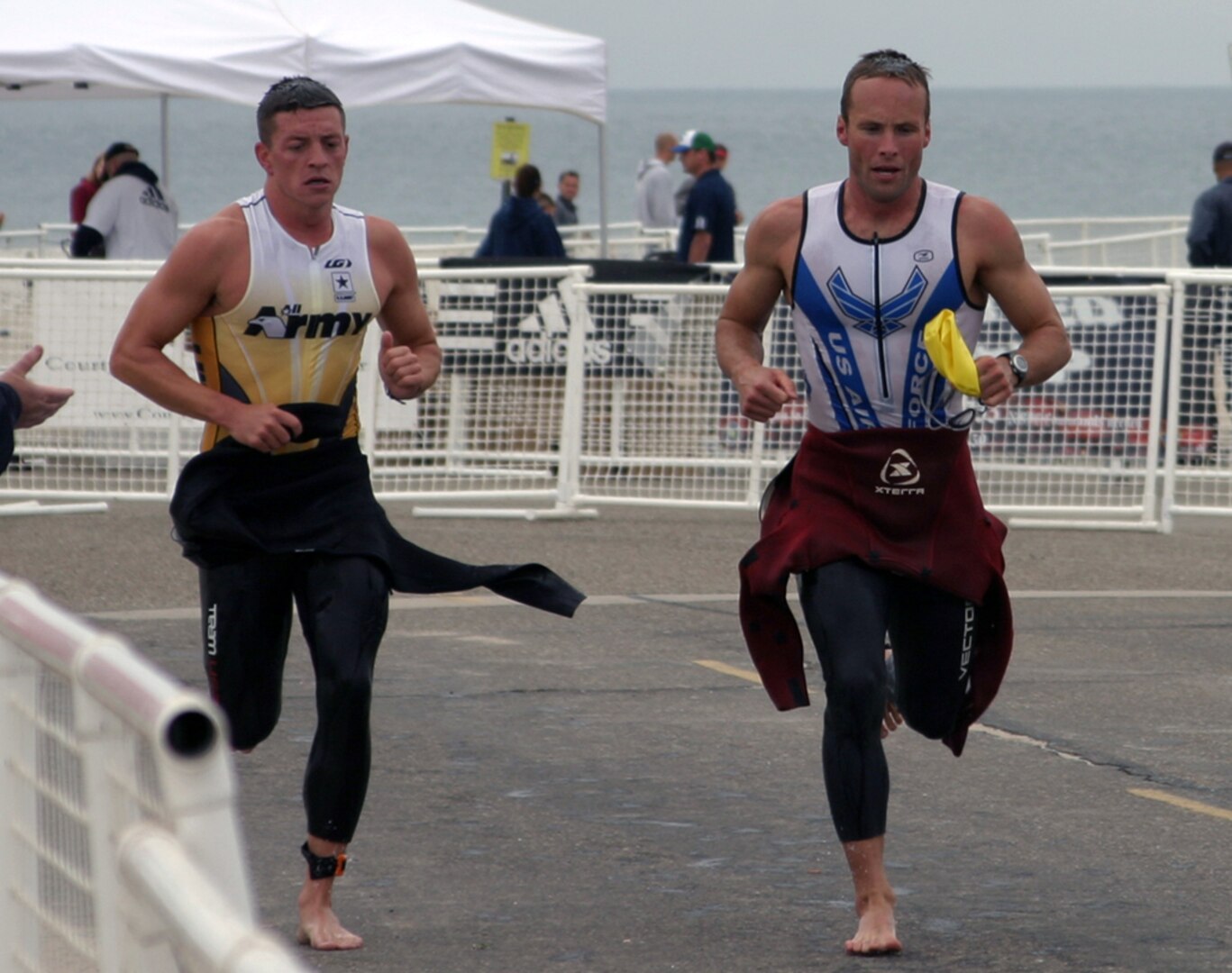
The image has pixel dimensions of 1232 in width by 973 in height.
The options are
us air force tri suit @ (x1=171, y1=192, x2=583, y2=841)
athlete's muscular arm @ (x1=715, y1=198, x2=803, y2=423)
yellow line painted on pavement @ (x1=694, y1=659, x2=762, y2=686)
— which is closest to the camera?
us air force tri suit @ (x1=171, y1=192, x2=583, y2=841)

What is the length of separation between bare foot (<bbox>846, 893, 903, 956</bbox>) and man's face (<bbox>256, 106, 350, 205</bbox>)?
6.36 feet

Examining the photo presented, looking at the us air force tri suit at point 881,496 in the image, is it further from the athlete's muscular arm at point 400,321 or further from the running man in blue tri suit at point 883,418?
the athlete's muscular arm at point 400,321

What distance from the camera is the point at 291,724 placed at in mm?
7043

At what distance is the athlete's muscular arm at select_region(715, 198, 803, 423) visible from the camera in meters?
5.10

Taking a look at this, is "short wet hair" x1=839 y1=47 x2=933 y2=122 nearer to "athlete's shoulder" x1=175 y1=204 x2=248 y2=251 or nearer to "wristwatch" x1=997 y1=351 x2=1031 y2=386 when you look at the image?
"wristwatch" x1=997 y1=351 x2=1031 y2=386

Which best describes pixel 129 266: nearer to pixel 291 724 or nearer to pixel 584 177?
pixel 291 724

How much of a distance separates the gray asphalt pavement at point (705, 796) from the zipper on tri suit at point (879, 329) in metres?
1.19

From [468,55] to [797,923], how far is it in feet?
30.5

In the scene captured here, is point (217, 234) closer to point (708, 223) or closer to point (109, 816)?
point (109, 816)

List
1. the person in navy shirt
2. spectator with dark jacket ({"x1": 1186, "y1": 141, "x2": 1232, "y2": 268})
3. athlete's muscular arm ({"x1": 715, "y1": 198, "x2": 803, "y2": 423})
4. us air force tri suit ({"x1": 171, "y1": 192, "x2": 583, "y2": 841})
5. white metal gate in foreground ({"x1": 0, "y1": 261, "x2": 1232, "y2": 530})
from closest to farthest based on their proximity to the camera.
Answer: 1. us air force tri suit ({"x1": 171, "y1": 192, "x2": 583, "y2": 841})
2. athlete's muscular arm ({"x1": 715, "y1": 198, "x2": 803, "y2": 423})
3. white metal gate in foreground ({"x1": 0, "y1": 261, "x2": 1232, "y2": 530})
4. spectator with dark jacket ({"x1": 1186, "y1": 141, "x2": 1232, "y2": 268})
5. the person in navy shirt

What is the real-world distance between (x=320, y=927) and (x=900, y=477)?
5.28 ft

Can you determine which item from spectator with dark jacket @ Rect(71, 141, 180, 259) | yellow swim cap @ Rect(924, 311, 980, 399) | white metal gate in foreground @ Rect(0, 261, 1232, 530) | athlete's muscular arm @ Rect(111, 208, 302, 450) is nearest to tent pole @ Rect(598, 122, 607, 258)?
spectator with dark jacket @ Rect(71, 141, 180, 259)

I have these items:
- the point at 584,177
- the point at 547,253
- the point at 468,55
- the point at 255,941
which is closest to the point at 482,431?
the point at 468,55

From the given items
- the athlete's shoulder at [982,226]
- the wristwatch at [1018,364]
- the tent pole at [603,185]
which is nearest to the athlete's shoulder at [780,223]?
the athlete's shoulder at [982,226]
